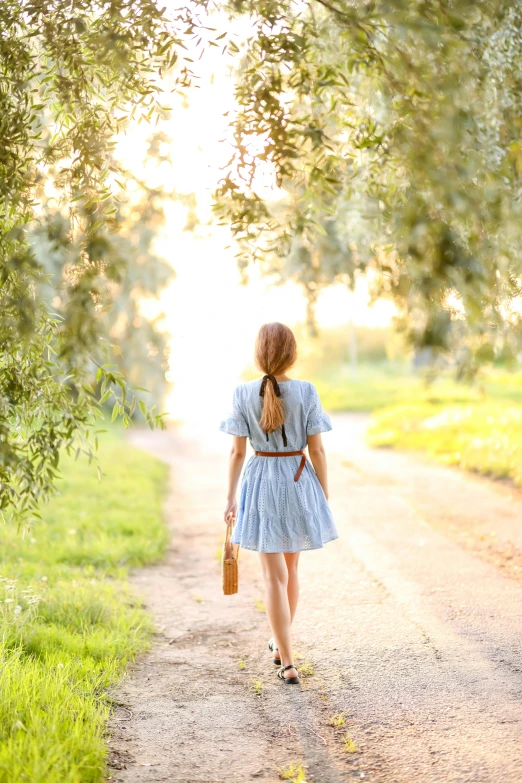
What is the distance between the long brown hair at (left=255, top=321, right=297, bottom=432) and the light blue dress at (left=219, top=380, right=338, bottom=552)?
0.09 metres

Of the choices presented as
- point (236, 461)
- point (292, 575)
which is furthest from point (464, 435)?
point (236, 461)

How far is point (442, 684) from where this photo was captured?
4711 millimetres

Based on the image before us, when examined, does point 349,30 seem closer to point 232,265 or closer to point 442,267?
point 442,267

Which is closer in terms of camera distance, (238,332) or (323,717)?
(323,717)

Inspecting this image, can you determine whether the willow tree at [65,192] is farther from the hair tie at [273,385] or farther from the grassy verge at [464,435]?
the grassy verge at [464,435]

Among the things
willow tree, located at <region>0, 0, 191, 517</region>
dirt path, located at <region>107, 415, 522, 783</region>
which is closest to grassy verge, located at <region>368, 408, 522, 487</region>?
dirt path, located at <region>107, 415, 522, 783</region>

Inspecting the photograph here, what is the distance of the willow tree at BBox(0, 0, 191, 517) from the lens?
12.3ft

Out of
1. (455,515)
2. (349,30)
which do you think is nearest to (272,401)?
(349,30)

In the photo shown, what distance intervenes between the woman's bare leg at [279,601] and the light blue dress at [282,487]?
10 cm

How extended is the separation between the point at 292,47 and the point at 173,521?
7.68m

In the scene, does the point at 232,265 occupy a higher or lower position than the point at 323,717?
higher

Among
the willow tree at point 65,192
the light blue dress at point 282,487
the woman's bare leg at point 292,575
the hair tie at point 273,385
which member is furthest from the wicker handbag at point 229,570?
the willow tree at point 65,192

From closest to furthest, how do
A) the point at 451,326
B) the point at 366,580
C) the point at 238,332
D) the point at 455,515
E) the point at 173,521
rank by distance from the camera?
the point at 451,326 → the point at 366,580 → the point at 455,515 → the point at 173,521 → the point at 238,332

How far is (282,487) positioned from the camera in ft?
16.5
